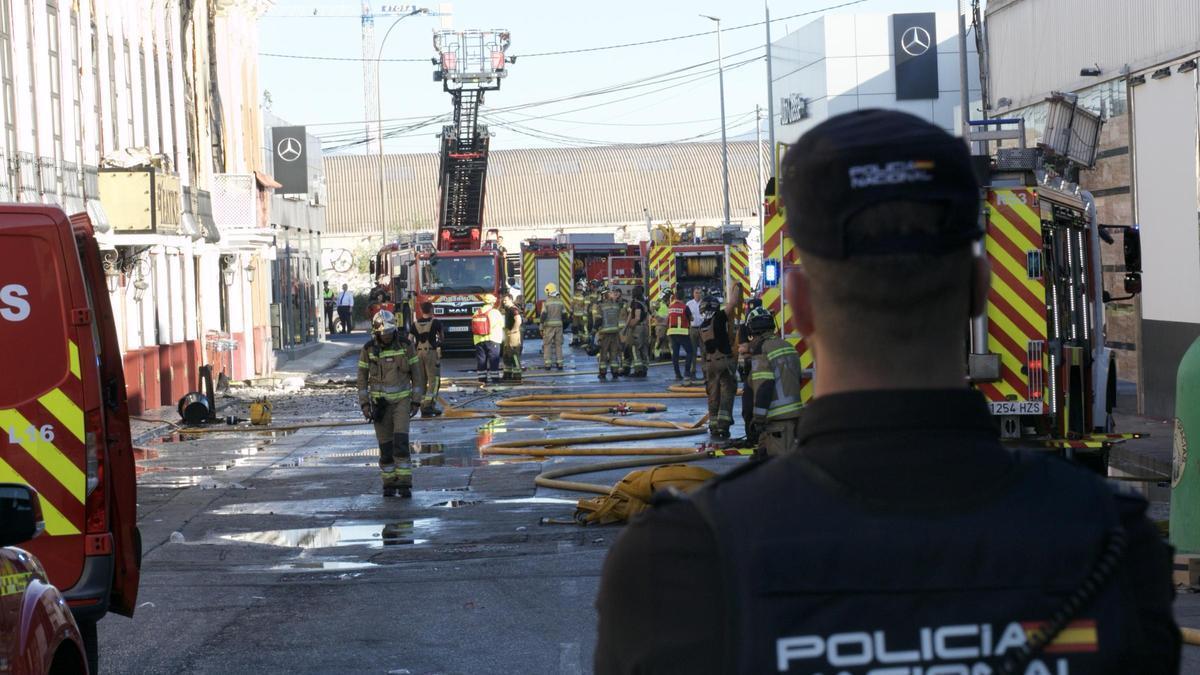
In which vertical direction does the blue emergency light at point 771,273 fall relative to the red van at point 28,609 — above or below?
above

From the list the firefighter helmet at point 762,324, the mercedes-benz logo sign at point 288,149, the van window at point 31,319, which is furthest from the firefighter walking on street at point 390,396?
the mercedes-benz logo sign at point 288,149

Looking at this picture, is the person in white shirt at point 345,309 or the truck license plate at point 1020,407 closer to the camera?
the truck license plate at point 1020,407

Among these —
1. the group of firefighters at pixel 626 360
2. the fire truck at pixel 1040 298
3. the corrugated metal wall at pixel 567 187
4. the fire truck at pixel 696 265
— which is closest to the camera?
the fire truck at pixel 1040 298

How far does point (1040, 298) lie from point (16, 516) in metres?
9.07

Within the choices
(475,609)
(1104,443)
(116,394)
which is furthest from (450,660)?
(1104,443)

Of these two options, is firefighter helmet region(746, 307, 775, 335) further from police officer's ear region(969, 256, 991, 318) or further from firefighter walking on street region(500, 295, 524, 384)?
firefighter walking on street region(500, 295, 524, 384)

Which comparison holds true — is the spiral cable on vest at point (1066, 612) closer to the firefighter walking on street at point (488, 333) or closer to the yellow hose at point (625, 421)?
the yellow hose at point (625, 421)

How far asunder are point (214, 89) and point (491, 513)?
22445mm

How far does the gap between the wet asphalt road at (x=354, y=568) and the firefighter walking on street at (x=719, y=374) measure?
18.6 inches

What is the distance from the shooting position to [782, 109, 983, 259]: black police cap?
6.41 feet

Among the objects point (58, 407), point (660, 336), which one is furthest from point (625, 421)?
point (660, 336)

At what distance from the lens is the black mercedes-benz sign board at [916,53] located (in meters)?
61.7

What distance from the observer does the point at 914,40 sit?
62.0 metres

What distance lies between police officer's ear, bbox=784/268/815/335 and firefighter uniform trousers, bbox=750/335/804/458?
10.6m
